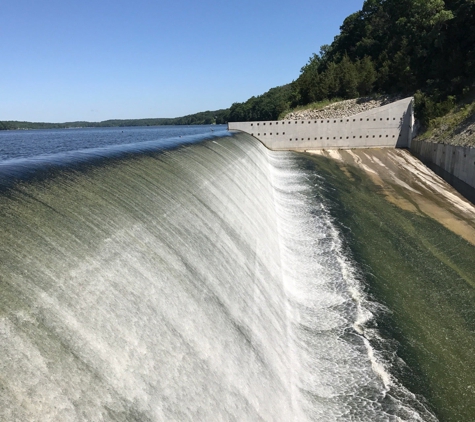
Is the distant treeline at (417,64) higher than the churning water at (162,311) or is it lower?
higher

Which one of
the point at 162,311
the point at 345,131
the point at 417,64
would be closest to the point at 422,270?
the point at 162,311

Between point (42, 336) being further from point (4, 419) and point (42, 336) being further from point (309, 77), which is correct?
point (309, 77)

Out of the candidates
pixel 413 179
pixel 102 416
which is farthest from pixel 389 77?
pixel 102 416

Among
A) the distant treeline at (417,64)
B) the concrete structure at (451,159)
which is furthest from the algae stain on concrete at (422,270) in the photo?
the distant treeline at (417,64)

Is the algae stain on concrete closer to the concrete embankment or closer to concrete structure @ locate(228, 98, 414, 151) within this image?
the concrete embankment

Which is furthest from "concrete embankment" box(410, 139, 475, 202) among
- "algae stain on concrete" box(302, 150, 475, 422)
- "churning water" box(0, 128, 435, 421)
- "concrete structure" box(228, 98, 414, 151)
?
"churning water" box(0, 128, 435, 421)

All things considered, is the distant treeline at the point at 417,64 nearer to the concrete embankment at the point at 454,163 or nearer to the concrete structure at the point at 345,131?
the concrete structure at the point at 345,131
